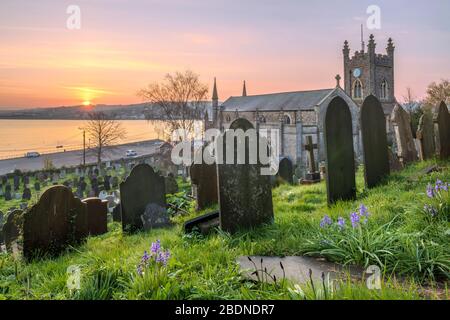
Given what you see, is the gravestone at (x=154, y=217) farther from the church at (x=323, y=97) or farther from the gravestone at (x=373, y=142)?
the church at (x=323, y=97)

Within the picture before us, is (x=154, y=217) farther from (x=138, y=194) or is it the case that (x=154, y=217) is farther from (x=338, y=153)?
(x=338, y=153)

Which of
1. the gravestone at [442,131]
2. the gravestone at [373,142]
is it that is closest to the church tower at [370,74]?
the gravestone at [442,131]

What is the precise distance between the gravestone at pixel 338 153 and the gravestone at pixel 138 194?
356 centimetres

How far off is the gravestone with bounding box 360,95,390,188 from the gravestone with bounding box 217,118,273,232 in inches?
89.5

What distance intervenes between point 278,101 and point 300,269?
1801 inches

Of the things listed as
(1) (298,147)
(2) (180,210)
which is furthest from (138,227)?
(1) (298,147)

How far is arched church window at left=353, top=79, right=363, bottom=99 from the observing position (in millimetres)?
47531

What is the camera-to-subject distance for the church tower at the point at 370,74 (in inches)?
1820

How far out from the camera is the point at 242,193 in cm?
464

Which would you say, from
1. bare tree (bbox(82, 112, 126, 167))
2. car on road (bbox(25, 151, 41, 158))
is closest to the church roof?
bare tree (bbox(82, 112, 126, 167))

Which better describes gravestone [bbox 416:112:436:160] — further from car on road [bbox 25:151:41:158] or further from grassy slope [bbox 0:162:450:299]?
car on road [bbox 25:151:41:158]

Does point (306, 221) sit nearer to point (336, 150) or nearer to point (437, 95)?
point (336, 150)

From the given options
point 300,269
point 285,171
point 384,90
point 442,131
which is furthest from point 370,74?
point 300,269

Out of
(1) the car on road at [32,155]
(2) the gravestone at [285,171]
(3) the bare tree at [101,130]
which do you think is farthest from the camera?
(1) the car on road at [32,155]
